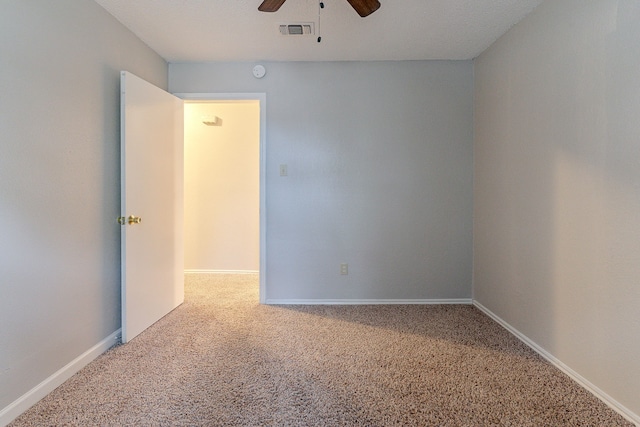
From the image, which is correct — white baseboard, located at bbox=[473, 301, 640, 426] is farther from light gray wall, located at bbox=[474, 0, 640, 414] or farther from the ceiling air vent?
the ceiling air vent

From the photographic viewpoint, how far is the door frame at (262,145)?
10.7 feet

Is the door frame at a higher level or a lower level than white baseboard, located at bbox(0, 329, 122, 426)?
higher

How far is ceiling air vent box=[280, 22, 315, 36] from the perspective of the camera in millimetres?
2480

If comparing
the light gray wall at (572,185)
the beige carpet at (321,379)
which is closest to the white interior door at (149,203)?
the beige carpet at (321,379)

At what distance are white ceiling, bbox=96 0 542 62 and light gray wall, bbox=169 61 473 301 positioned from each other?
0.60 ft

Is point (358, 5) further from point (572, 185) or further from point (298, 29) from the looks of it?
point (572, 185)

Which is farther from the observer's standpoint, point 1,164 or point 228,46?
point 228,46

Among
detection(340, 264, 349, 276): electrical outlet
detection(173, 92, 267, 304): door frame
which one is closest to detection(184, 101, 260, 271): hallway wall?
detection(173, 92, 267, 304): door frame

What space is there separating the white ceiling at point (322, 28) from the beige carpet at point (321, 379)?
2.35 meters

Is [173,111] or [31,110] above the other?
[173,111]

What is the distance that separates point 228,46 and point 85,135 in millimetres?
1406

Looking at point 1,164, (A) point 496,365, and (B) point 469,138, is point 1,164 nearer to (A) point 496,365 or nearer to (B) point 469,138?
(A) point 496,365

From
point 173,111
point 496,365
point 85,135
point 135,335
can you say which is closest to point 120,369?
point 135,335

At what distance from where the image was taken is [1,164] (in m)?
1.59
